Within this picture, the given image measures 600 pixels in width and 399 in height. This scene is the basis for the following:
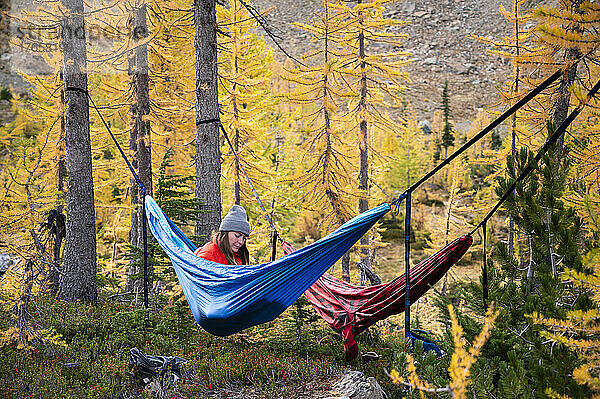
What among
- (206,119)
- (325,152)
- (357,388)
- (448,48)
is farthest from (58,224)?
(448,48)

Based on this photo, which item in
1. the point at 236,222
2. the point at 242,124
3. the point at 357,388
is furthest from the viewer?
the point at 242,124

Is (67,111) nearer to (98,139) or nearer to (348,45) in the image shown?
(98,139)

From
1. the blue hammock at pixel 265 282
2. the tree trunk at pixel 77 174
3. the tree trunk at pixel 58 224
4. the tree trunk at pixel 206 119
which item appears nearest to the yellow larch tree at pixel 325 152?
the tree trunk at pixel 206 119

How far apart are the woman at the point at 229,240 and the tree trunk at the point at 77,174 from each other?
290 cm

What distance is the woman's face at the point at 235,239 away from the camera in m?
3.70

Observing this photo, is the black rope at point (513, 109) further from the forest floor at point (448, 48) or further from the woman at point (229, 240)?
the forest floor at point (448, 48)

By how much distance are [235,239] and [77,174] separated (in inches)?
130

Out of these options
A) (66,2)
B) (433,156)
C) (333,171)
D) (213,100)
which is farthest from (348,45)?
(433,156)

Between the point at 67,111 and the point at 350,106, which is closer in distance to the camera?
the point at 67,111

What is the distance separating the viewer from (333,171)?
32.4 ft

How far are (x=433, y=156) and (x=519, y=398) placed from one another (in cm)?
2784

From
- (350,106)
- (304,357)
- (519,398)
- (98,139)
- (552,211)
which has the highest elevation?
(350,106)

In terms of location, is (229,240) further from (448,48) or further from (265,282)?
(448,48)

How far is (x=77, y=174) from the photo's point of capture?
5730mm
